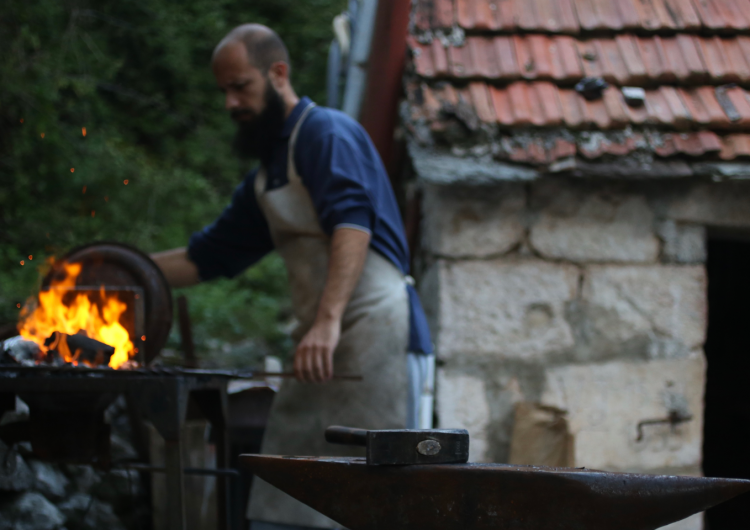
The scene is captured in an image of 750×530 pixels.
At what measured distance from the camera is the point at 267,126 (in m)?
2.77

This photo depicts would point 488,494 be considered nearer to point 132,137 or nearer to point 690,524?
point 690,524

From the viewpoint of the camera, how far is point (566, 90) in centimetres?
312

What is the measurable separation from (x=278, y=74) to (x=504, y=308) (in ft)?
4.34

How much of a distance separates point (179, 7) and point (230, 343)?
445 cm

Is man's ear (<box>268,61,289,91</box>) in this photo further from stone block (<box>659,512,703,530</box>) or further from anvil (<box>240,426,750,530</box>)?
stone block (<box>659,512,703,530</box>)

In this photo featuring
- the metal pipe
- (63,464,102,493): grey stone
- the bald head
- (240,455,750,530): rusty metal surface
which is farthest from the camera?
the metal pipe

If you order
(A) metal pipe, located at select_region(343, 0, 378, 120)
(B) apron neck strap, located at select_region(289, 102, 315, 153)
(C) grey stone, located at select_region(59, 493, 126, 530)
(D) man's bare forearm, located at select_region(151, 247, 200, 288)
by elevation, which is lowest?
(C) grey stone, located at select_region(59, 493, 126, 530)

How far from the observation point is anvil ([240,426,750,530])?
1.32 m

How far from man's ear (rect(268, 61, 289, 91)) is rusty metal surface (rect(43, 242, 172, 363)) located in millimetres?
821

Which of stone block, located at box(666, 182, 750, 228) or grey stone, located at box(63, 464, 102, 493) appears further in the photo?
grey stone, located at box(63, 464, 102, 493)

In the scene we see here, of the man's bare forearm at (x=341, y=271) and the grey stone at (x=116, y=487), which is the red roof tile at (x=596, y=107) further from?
the grey stone at (x=116, y=487)

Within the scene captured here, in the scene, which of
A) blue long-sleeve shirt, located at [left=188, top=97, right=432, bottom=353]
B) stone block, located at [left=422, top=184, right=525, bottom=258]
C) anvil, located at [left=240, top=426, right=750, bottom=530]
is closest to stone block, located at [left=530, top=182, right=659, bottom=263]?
stone block, located at [left=422, top=184, right=525, bottom=258]

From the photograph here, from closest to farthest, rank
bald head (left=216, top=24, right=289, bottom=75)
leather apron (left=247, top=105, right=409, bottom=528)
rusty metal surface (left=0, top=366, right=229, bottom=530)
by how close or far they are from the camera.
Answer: rusty metal surface (left=0, top=366, right=229, bottom=530) < leather apron (left=247, top=105, right=409, bottom=528) < bald head (left=216, top=24, right=289, bottom=75)

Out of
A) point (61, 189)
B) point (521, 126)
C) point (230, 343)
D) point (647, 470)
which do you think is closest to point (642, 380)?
point (647, 470)
